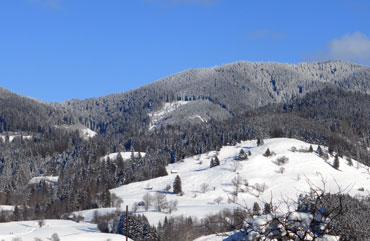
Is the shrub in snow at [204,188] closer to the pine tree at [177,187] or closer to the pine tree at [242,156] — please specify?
the pine tree at [177,187]

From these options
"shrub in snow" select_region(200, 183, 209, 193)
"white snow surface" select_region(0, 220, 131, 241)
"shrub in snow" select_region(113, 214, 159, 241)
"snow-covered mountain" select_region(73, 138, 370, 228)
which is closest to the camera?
"white snow surface" select_region(0, 220, 131, 241)

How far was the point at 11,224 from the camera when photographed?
13062 centimetres

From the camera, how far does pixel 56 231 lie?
112438 mm

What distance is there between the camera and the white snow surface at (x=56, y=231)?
331 ft

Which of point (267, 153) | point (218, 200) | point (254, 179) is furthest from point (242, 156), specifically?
point (218, 200)

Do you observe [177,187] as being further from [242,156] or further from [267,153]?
[267,153]

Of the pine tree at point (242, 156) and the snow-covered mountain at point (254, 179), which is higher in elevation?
the pine tree at point (242, 156)


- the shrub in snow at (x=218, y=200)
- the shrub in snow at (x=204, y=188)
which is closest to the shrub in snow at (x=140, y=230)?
the shrub in snow at (x=218, y=200)

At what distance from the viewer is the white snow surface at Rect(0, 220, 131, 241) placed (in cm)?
10100

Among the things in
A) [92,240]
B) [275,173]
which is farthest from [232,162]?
[92,240]

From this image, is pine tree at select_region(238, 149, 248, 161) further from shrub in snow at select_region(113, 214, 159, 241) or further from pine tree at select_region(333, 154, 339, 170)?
shrub in snow at select_region(113, 214, 159, 241)

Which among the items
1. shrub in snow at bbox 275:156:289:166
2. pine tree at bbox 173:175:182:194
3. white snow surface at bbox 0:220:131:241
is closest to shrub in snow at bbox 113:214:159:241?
white snow surface at bbox 0:220:131:241

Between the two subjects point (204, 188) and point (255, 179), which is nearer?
point (204, 188)

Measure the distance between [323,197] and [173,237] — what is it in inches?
3885
